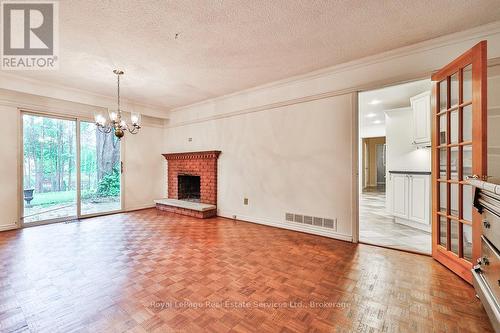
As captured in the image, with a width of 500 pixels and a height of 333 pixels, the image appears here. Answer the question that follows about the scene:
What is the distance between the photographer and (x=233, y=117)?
456 cm

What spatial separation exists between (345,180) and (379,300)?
172 cm

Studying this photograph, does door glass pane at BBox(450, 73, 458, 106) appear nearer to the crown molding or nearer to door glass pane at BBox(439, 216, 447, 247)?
door glass pane at BBox(439, 216, 447, 247)

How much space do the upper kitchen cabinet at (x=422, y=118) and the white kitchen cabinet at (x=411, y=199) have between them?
682mm

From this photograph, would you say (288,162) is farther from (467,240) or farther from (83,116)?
(83,116)

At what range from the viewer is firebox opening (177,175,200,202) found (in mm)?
5672

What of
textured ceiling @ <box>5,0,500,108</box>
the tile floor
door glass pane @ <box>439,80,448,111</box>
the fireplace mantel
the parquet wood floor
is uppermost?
textured ceiling @ <box>5,0,500,108</box>

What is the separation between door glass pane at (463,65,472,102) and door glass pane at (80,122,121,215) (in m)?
6.05

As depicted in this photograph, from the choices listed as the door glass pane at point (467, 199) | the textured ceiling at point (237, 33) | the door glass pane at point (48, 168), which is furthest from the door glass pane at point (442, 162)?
the door glass pane at point (48, 168)

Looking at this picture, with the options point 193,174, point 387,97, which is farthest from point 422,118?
point 193,174

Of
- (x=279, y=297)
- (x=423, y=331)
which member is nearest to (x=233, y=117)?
(x=279, y=297)

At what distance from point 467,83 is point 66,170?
253 inches

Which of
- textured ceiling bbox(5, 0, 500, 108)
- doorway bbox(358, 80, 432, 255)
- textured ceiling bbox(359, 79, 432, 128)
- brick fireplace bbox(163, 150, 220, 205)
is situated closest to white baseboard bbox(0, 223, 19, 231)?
textured ceiling bbox(5, 0, 500, 108)

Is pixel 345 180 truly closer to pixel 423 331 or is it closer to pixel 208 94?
pixel 423 331

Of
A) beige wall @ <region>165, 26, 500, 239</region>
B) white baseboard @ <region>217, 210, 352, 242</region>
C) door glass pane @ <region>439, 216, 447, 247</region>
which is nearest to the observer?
door glass pane @ <region>439, 216, 447, 247</region>
